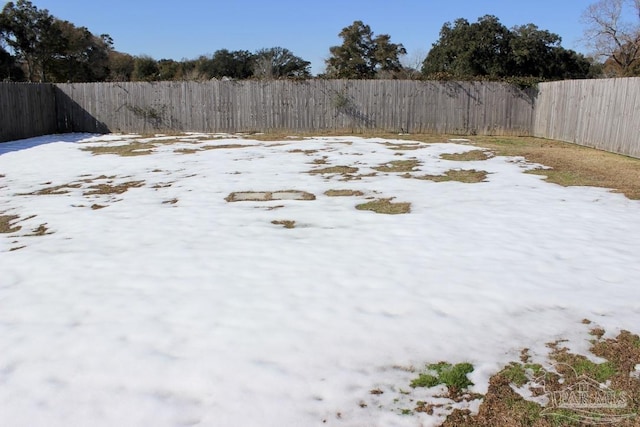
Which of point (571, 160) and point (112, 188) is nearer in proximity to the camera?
point (112, 188)

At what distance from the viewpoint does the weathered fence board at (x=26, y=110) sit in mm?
13742

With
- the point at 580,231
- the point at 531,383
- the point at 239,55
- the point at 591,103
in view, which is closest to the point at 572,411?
the point at 531,383

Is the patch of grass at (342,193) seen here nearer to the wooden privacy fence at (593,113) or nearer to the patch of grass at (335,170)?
the patch of grass at (335,170)

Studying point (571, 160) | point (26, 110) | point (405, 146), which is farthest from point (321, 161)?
point (26, 110)

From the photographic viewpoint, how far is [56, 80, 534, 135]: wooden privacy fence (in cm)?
1525

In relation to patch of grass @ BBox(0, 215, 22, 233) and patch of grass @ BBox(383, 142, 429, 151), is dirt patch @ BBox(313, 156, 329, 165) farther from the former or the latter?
patch of grass @ BBox(0, 215, 22, 233)

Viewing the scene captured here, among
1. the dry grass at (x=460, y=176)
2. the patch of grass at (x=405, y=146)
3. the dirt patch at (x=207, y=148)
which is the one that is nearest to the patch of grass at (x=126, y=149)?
the dirt patch at (x=207, y=148)

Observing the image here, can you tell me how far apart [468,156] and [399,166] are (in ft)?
6.75

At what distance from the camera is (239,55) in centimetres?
4938

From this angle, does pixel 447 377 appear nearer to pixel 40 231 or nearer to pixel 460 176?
pixel 40 231

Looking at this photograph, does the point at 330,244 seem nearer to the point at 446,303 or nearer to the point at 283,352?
the point at 446,303

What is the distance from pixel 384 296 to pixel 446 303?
0.41 m

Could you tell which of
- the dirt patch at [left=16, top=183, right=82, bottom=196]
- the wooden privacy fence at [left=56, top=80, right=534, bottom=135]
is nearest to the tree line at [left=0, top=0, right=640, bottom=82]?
the wooden privacy fence at [left=56, top=80, right=534, bottom=135]

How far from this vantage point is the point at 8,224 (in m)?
5.41
